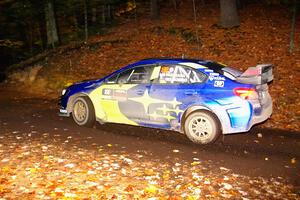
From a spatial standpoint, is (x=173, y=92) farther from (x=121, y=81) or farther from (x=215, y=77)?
(x=121, y=81)

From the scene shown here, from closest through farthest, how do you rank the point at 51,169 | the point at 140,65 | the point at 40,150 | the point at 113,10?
the point at 51,169 → the point at 40,150 → the point at 140,65 → the point at 113,10

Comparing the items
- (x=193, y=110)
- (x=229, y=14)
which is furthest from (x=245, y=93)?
(x=229, y=14)

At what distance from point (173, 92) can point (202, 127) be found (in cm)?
93

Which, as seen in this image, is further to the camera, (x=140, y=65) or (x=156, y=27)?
(x=156, y=27)

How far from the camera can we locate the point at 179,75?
7699mm

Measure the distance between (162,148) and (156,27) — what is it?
1266cm

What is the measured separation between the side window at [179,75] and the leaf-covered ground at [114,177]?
1481 millimetres

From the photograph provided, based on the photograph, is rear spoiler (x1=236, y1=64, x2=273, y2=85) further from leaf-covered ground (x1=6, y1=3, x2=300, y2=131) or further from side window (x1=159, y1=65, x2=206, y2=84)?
leaf-covered ground (x1=6, y1=3, x2=300, y2=131)

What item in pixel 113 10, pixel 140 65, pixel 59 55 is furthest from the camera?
pixel 113 10

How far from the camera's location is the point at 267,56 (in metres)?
13.4

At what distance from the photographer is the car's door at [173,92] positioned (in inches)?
294

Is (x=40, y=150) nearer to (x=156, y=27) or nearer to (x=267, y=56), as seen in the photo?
(x=267, y=56)

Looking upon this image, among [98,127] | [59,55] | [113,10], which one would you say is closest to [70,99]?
[98,127]

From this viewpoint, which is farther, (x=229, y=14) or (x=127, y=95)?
(x=229, y=14)
